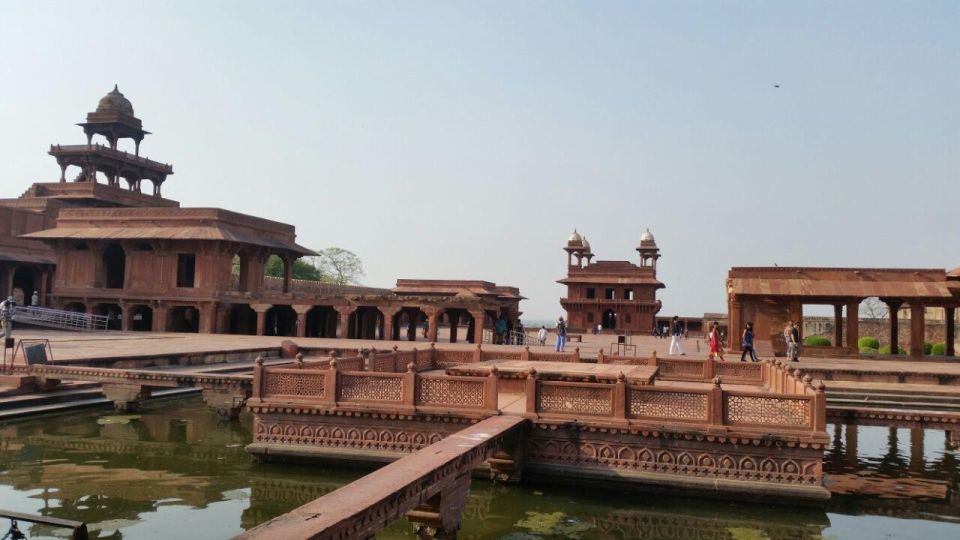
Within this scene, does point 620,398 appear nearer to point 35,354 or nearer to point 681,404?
point 681,404

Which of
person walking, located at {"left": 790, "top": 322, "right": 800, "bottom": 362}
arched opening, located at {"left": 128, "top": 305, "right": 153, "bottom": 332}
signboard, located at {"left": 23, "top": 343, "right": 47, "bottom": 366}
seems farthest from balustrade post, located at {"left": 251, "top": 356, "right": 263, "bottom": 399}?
arched opening, located at {"left": 128, "top": 305, "right": 153, "bottom": 332}

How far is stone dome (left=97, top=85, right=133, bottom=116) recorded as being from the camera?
49.5 meters

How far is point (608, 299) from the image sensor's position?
5916 cm

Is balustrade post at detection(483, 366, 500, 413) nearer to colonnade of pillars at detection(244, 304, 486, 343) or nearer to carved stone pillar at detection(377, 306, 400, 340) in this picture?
colonnade of pillars at detection(244, 304, 486, 343)

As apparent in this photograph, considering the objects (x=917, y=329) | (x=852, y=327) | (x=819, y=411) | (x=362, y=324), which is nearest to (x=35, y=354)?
(x=819, y=411)

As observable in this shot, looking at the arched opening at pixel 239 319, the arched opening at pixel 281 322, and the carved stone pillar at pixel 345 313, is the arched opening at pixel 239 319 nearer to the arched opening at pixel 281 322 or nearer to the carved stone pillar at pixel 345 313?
the arched opening at pixel 281 322

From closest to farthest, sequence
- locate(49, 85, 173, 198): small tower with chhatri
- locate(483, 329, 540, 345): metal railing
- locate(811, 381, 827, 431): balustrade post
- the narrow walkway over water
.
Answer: the narrow walkway over water, locate(811, 381, 827, 431): balustrade post, locate(483, 329, 540, 345): metal railing, locate(49, 85, 173, 198): small tower with chhatri

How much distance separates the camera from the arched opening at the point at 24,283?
41.7 m

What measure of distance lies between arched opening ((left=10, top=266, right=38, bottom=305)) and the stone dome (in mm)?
12703

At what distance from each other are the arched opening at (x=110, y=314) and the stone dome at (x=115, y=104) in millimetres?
16665

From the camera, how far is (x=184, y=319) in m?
38.9

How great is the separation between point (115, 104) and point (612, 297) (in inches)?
1500

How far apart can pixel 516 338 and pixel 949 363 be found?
1813 centimetres

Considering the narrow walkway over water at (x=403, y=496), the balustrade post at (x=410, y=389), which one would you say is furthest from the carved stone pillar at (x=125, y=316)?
the narrow walkway over water at (x=403, y=496)
